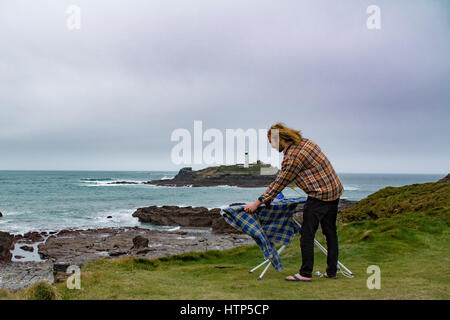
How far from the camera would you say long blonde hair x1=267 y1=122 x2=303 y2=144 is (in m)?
5.26

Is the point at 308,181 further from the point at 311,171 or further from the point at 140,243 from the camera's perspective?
the point at 140,243

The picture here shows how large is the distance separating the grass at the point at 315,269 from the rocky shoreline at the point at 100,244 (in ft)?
28.6

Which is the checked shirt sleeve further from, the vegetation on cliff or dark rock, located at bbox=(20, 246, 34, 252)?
dark rock, located at bbox=(20, 246, 34, 252)

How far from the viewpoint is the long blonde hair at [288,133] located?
5258 mm

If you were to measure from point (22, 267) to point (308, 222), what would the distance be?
67.0 ft

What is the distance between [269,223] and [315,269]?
184 cm

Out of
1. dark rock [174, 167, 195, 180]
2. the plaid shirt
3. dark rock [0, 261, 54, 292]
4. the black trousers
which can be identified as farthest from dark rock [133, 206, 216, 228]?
dark rock [174, 167, 195, 180]

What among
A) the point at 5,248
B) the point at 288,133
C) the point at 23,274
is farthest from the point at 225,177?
the point at 288,133

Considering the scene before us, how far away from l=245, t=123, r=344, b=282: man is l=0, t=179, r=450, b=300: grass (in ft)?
2.55

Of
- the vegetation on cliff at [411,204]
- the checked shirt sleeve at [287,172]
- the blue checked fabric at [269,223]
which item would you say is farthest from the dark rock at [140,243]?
the checked shirt sleeve at [287,172]

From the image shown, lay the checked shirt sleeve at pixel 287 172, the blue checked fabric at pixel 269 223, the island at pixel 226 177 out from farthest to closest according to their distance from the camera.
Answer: the island at pixel 226 177, the blue checked fabric at pixel 269 223, the checked shirt sleeve at pixel 287 172

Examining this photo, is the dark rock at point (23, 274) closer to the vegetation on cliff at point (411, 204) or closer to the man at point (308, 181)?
the man at point (308, 181)

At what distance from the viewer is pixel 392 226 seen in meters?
10.2
